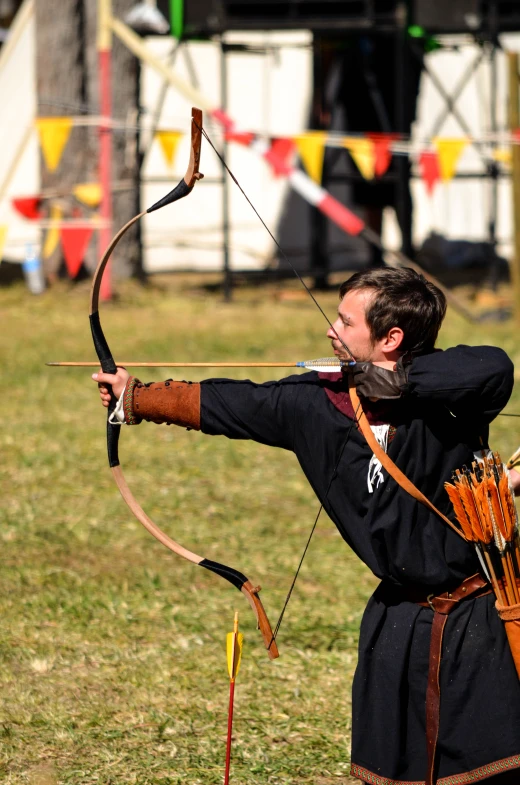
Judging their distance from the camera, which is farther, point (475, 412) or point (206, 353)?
point (206, 353)

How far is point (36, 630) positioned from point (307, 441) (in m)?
1.89

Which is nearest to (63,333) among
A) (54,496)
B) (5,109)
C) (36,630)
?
(5,109)

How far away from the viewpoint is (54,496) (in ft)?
18.2

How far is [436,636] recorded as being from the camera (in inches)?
96.4

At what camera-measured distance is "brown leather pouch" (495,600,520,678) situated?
95.2 inches

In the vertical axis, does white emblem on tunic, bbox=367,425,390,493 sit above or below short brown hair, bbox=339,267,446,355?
below

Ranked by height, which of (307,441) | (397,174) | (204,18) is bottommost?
(397,174)

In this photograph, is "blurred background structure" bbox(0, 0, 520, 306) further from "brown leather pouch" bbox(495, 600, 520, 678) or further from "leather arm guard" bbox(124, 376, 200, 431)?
"brown leather pouch" bbox(495, 600, 520, 678)

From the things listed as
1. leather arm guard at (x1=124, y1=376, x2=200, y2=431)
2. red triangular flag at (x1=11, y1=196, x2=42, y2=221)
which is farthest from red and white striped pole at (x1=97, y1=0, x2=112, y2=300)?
leather arm guard at (x1=124, y1=376, x2=200, y2=431)

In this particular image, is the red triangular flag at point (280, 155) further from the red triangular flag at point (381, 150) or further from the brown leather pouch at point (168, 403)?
the brown leather pouch at point (168, 403)

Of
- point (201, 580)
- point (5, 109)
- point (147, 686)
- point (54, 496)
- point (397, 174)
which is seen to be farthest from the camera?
point (397, 174)

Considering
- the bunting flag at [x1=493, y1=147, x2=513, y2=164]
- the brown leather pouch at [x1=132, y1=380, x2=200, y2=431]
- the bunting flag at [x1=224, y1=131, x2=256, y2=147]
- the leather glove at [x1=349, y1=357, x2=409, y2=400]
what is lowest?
the bunting flag at [x1=493, y1=147, x2=513, y2=164]

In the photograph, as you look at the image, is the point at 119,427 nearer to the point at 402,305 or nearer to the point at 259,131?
the point at 402,305

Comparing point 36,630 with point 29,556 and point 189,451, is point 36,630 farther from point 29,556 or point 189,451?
point 189,451
